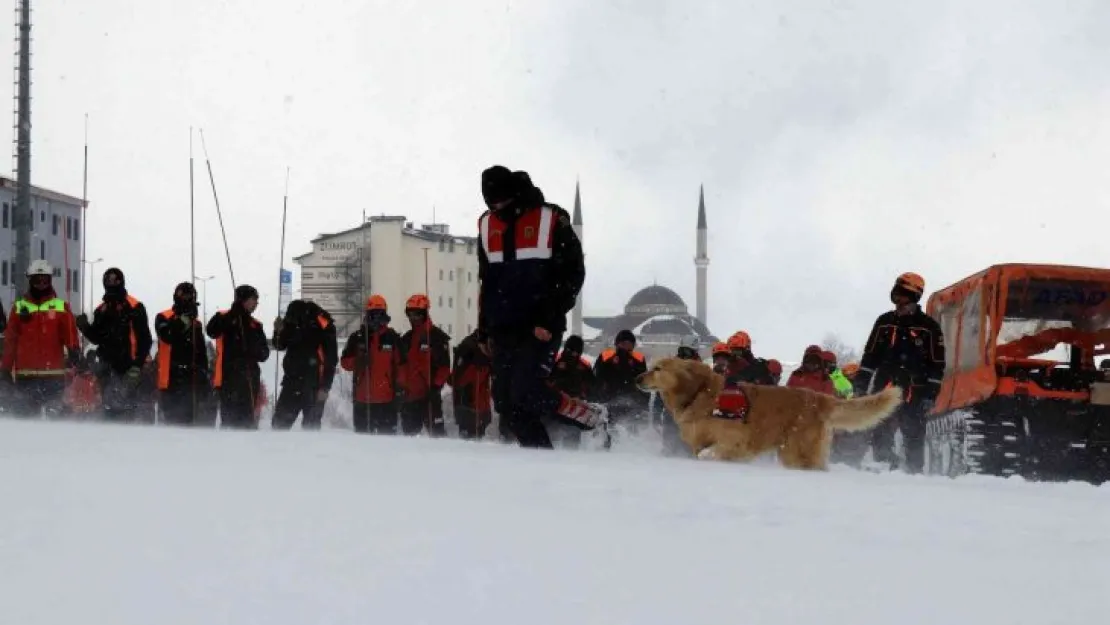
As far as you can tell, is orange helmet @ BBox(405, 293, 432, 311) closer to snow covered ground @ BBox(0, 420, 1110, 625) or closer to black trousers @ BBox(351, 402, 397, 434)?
black trousers @ BBox(351, 402, 397, 434)

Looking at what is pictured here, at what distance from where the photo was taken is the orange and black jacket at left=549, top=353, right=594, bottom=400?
1262cm

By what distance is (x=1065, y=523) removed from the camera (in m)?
5.08

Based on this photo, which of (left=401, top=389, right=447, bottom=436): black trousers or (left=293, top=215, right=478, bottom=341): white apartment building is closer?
(left=401, top=389, right=447, bottom=436): black trousers

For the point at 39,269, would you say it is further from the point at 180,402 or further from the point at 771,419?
the point at 771,419

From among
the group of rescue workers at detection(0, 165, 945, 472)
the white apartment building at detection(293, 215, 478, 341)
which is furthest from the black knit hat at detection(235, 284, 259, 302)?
the white apartment building at detection(293, 215, 478, 341)

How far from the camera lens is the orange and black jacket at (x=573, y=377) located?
41.4ft

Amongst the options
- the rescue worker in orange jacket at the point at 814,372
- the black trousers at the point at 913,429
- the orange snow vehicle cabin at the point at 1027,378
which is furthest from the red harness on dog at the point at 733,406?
the rescue worker in orange jacket at the point at 814,372

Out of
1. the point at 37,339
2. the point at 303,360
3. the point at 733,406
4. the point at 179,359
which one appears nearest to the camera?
the point at 733,406

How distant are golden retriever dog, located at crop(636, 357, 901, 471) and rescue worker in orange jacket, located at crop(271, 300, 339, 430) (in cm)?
455

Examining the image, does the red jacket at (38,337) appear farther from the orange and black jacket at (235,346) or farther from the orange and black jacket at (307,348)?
the orange and black jacket at (307,348)

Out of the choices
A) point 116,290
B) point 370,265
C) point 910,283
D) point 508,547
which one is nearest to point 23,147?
point 116,290

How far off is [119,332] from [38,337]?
660 millimetres

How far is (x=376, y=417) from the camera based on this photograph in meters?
12.6

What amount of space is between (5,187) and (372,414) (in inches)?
2999
